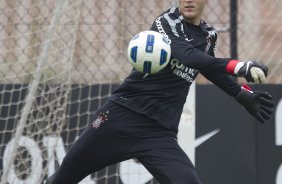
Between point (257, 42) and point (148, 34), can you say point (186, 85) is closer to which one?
point (148, 34)

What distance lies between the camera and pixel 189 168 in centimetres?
465

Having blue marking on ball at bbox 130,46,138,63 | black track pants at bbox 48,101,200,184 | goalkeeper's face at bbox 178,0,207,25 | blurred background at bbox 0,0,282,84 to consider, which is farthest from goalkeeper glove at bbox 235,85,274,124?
Answer: blurred background at bbox 0,0,282,84

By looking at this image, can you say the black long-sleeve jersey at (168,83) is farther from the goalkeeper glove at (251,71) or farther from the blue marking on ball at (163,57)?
the goalkeeper glove at (251,71)

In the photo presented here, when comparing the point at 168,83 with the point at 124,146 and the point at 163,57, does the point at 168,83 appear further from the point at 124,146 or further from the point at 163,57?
the point at 124,146

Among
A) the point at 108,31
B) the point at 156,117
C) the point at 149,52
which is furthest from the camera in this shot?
the point at 108,31

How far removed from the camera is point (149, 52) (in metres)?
→ 4.41

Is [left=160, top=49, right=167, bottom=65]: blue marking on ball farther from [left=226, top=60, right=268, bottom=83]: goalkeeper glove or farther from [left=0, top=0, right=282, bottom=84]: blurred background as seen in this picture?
[left=0, top=0, right=282, bottom=84]: blurred background

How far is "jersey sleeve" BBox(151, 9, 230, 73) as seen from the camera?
14.1ft

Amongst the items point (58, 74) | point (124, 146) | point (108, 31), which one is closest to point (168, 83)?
point (124, 146)

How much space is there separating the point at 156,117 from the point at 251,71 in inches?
32.8

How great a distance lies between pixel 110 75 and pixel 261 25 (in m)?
1.50

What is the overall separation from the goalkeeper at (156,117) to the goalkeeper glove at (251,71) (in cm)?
43

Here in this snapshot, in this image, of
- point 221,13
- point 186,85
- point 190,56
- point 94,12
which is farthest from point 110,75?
point 190,56

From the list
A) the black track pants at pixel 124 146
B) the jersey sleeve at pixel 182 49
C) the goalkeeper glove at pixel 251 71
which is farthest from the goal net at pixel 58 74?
the goalkeeper glove at pixel 251 71
